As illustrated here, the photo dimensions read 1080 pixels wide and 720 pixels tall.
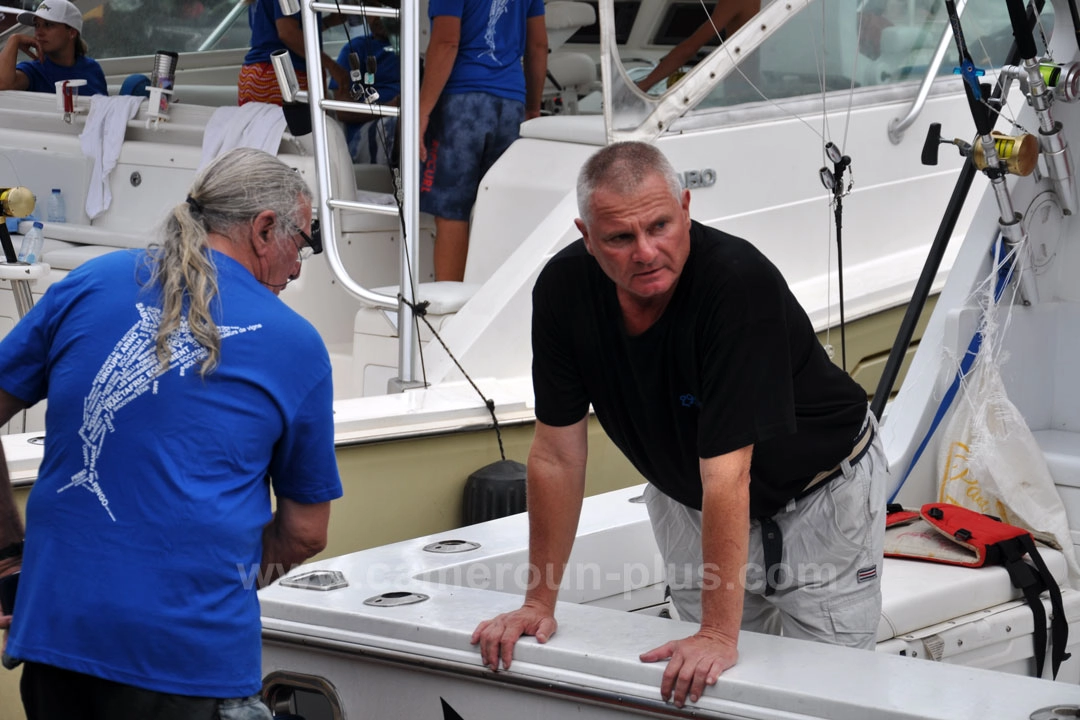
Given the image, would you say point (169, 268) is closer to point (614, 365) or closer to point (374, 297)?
point (614, 365)

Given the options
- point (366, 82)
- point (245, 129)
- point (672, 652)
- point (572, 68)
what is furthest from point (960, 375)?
point (572, 68)

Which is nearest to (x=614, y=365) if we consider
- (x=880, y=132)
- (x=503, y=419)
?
(x=503, y=419)

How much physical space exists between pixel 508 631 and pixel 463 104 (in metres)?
2.89

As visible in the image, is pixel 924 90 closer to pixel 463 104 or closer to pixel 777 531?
pixel 463 104

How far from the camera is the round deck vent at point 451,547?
2.94m

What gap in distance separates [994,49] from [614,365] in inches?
163

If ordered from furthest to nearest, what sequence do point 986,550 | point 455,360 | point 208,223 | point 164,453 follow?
point 455,360 → point 986,550 → point 208,223 → point 164,453

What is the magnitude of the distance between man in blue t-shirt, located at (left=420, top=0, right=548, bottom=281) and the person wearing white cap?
7.46 ft

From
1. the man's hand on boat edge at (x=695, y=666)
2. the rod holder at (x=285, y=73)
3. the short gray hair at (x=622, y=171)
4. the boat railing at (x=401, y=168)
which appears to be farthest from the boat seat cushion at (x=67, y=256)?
the man's hand on boat edge at (x=695, y=666)

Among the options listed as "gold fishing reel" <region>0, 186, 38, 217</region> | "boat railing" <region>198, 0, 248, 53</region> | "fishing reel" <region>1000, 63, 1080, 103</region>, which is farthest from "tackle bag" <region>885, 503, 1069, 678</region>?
"boat railing" <region>198, 0, 248, 53</region>

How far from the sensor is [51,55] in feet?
21.1

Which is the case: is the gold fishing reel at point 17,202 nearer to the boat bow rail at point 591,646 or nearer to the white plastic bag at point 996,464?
the boat bow rail at point 591,646

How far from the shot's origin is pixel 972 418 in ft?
11.6

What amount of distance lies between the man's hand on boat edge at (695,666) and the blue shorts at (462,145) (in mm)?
3034
